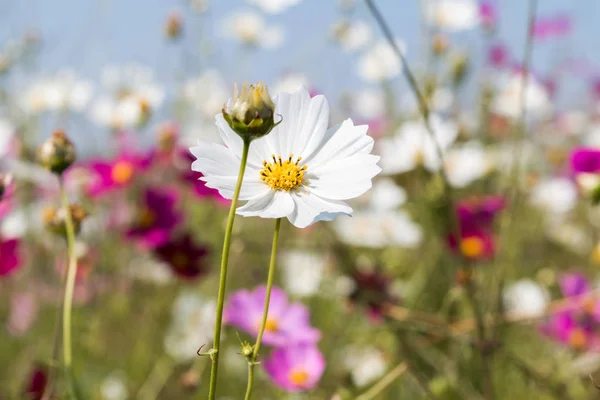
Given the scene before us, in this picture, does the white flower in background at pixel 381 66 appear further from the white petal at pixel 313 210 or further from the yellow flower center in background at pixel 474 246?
the white petal at pixel 313 210

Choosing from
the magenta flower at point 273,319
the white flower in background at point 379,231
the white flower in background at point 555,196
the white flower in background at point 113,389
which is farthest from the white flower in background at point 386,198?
the white flower in background at point 555,196

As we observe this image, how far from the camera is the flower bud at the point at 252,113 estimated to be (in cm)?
25

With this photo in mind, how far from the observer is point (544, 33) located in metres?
1.81

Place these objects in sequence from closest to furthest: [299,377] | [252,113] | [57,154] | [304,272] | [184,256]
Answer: [252,113]
[57,154]
[299,377]
[184,256]
[304,272]

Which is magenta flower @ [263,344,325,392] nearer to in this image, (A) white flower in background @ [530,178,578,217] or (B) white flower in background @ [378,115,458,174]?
(B) white flower in background @ [378,115,458,174]

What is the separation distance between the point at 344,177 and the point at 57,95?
1136 mm

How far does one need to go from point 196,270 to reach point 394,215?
33cm

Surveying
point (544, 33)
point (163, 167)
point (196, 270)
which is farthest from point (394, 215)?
point (544, 33)

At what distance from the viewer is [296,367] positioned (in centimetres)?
64

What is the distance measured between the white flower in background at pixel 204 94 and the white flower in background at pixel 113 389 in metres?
0.86

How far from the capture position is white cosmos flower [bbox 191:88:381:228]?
0.93ft

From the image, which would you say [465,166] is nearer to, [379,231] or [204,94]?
[379,231]

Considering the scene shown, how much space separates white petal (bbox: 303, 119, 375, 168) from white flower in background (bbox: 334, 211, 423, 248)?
60 centimetres

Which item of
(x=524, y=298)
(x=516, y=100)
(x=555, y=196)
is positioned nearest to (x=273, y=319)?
(x=524, y=298)
